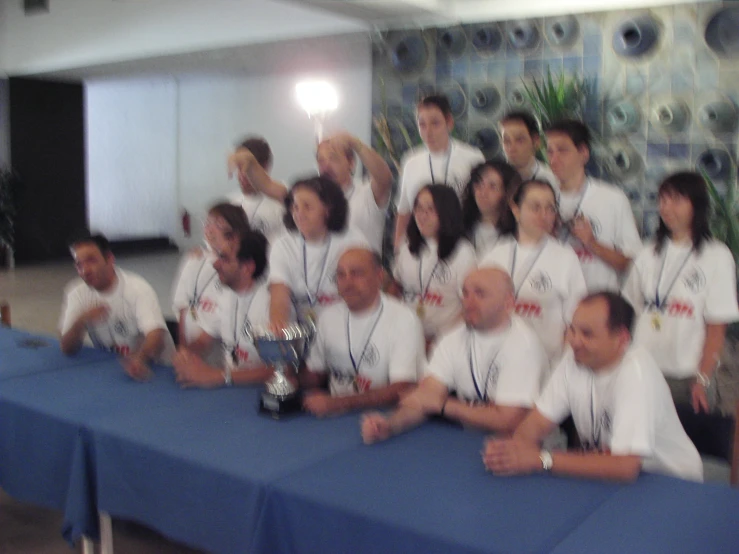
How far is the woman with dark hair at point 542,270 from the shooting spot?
2.59m

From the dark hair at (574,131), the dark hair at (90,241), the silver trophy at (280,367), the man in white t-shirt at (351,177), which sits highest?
→ the dark hair at (574,131)

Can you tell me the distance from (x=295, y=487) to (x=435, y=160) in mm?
2083

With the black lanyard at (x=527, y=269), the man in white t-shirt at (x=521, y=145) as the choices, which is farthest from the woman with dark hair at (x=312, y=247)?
the man in white t-shirt at (x=521, y=145)

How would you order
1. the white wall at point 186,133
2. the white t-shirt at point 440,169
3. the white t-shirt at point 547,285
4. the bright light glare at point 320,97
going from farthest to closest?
the white wall at point 186,133, the bright light glare at point 320,97, the white t-shirt at point 440,169, the white t-shirt at point 547,285

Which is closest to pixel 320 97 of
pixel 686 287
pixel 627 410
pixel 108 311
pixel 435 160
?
pixel 435 160

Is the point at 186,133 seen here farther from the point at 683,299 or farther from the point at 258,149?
the point at 683,299

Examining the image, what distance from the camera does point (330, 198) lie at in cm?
272

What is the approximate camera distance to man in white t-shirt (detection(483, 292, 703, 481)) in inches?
68.2

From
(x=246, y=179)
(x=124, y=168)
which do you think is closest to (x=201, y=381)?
(x=246, y=179)

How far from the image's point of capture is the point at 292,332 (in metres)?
2.20

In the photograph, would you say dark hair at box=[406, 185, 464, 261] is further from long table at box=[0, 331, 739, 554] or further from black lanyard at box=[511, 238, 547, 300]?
long table at box=[0, 331, 739, 554]

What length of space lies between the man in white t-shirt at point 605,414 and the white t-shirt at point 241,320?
3.74ft

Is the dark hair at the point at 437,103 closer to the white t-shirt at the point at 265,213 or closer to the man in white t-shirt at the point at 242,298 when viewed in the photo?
the white t-shirt at the point at 265,213

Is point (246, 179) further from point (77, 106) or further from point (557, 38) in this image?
point (77, 106)
